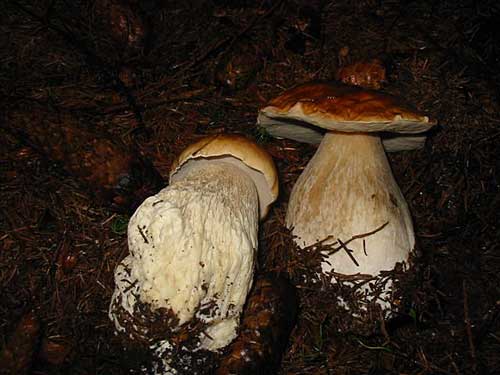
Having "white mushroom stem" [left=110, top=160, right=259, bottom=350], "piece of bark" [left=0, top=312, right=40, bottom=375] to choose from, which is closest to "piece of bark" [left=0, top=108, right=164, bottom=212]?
"white mushroom stem" [left=110, top=160, right=259, bottom=350]

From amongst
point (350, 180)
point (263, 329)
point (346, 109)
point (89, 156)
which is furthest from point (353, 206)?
point (89, 156)

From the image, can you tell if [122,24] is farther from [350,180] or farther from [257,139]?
[350,180]

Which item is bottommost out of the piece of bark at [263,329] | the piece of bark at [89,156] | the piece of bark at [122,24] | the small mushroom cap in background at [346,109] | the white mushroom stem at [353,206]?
the piece of bark at [263,329]

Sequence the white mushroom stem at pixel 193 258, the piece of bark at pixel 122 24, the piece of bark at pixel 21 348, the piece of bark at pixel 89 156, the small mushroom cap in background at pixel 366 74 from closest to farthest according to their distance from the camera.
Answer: the white mushroom stem at pixel 193 258, the piece of bark at pixel 21 348, the piece of bark at pixel 89 156, the small mushroom cap in background at pixel 366 74, the piece of bark at pixel 122 24

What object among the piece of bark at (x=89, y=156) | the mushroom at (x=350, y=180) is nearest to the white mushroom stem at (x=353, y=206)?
the mushroom at (x=350, y=180)

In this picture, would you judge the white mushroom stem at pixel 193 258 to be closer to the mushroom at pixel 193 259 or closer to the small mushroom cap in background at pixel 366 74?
the mushroom at pixel 193 259

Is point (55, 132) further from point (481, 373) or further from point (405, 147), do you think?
point (481, 373)

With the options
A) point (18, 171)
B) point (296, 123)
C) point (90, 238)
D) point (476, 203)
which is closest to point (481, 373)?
point (476, 203)
